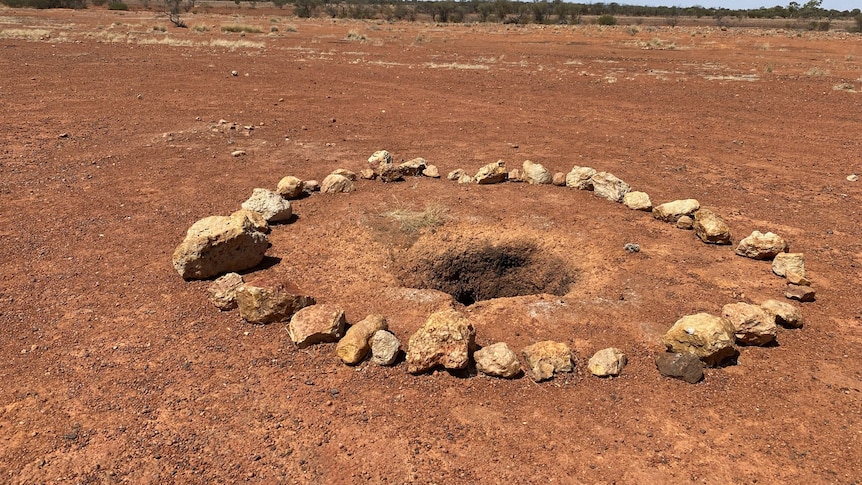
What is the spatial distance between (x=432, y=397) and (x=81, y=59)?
752 inches

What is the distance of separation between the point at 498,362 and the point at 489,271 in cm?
220

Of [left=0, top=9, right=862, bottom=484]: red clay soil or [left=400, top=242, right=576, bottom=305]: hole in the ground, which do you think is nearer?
[left=0, top=9, right=862, bottom=484]: red clay soil

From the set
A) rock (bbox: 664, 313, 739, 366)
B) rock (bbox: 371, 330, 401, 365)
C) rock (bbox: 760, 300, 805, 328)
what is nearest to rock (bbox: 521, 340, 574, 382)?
rock (bbox: 664, 313, 739, 366)

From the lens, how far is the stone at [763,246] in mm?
5211

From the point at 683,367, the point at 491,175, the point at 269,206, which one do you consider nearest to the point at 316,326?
the point at 269,206

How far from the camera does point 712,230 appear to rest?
5516 mm

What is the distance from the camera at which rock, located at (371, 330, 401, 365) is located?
3756 millimetres

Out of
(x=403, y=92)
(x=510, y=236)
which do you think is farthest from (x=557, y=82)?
(x=510, y=236)

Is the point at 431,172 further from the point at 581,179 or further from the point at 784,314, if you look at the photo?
the point at 784,314

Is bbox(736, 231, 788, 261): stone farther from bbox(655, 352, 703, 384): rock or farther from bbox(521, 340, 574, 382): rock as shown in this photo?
bbox(521, 340, 574, 382): rock

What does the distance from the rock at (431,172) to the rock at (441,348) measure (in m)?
3.87

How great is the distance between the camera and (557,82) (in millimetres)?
15211

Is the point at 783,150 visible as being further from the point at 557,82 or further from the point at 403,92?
the point at 403,92

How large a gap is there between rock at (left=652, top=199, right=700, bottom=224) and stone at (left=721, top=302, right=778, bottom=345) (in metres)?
2.14
